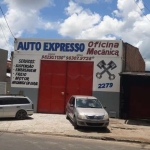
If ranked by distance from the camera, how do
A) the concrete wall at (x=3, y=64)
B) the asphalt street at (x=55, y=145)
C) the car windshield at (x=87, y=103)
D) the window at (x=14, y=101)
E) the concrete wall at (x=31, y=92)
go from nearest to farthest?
1. the asphalt street at (x=55, y=145)
2. the car windshield at (x=87, y=103)
3. the window at (x=14, y=101)
4. the concrete wall at (x=31, y=92)
5. the concrete wall at (x=3, y=64)

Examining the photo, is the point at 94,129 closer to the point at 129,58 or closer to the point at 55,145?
the point at 55,145

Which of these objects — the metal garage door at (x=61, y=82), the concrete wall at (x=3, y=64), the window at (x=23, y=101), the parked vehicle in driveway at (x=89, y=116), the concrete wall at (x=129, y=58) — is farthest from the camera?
the concrete wall at (x=3, y=64)

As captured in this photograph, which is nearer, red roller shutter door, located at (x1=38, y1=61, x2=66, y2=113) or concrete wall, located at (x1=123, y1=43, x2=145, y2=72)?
red roller shutter door, located at (x1=38, y1=61, x2=66, y2=113)

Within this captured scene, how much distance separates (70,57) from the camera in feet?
74.9

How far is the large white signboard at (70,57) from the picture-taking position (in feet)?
73.2

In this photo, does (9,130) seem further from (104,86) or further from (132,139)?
(104,86)

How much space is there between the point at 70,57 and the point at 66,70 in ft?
3.37

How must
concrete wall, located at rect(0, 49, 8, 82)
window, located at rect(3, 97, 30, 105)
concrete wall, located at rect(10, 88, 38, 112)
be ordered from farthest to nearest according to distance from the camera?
concrete wall, located at rect(0, 49, 8, 82) < concrete wall, located at rect(10, 88, 38, 112) < window, located at rect(3, 97, 30, 105)

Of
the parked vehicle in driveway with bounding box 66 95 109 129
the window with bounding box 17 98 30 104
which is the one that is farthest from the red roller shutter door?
the parked vehicle in driveway with bounding box 66 95 109 129

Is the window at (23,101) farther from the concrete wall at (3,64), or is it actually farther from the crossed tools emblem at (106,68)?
the concrete wall at (3,64)

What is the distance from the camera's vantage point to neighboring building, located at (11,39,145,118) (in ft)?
73.1

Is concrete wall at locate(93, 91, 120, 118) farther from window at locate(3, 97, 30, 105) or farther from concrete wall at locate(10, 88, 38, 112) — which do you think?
window at locate(3, 97, 30, 105)

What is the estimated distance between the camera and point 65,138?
13062 mm

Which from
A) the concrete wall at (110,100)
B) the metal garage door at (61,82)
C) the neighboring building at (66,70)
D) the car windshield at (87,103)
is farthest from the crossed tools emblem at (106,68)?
the car windshield at (87,103)
